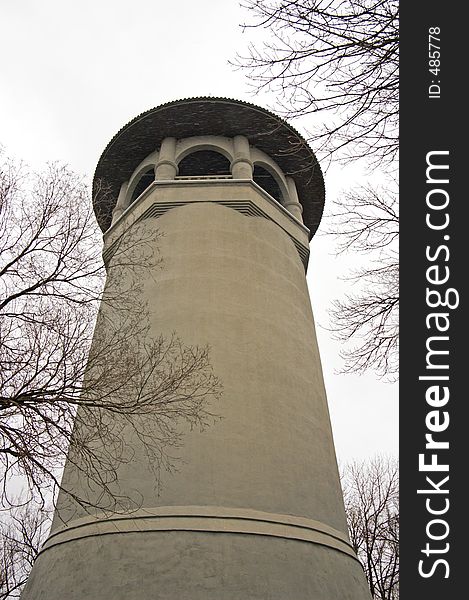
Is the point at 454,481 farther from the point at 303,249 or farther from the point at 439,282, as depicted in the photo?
the point at 303,249

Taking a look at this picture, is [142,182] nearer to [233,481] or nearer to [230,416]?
[230,416]

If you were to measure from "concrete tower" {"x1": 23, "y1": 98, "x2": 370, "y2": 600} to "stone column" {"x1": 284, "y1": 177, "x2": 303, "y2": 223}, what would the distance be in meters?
0.10

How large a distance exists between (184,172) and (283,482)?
11.8m

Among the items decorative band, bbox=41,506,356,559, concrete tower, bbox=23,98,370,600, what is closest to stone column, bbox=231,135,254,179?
concrete tower, bbox=23,98,370,600

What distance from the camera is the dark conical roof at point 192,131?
15.9 meters

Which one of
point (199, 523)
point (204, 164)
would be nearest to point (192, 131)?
point (204, 164)

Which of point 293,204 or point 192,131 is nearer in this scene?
point 192,131

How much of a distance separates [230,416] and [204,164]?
10.6 meters

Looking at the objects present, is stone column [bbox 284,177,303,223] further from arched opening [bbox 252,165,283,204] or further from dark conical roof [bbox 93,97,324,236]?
arched opening [bbox 252,165,283,204]

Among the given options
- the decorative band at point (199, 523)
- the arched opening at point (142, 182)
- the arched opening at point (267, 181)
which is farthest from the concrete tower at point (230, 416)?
the arched opening at point (267, 181)

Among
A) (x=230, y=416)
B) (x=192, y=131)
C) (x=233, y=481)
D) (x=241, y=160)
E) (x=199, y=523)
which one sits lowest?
(x=199, y=523)

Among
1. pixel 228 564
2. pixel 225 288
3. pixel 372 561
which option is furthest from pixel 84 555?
pixel 372 561

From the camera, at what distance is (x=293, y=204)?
16.6m

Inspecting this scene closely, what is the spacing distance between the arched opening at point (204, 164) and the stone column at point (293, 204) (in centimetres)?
229
